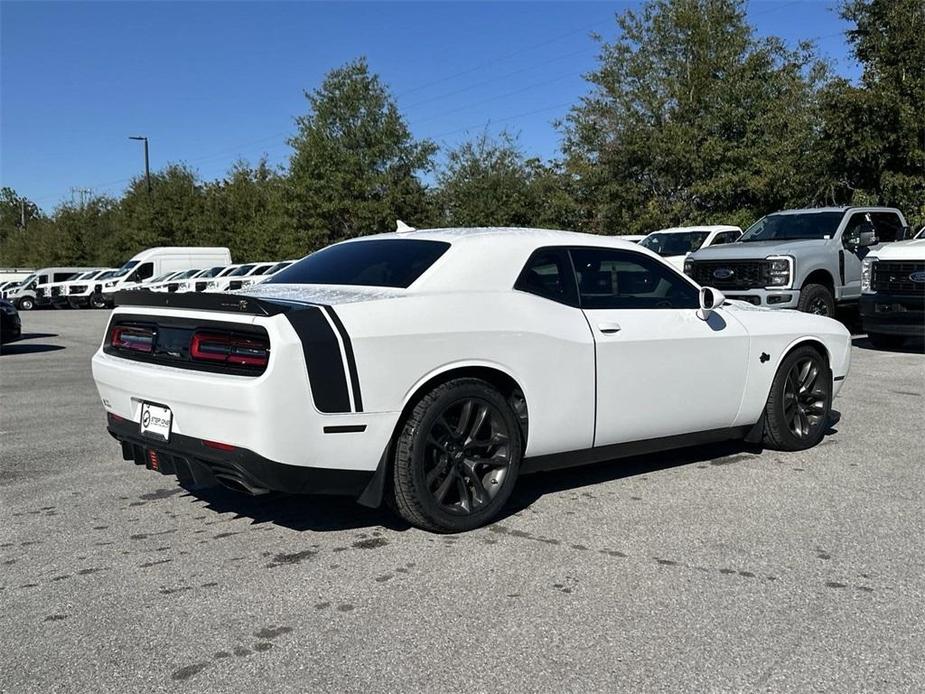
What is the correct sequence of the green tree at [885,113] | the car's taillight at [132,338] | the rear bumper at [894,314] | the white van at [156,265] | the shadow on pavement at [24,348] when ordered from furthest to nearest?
the white van at [156,265], the green tree at [885,113], the shadow on pavement at [24,348], the rear bumper at [894,314], the car's taillight at [132,338]

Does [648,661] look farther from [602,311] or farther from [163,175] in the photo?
[163,175]

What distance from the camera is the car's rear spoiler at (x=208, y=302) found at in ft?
13.2

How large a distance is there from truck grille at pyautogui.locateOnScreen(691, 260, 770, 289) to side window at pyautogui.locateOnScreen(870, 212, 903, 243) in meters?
2.75

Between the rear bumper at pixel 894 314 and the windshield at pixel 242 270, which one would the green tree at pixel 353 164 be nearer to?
the windshield at pixel 242 270

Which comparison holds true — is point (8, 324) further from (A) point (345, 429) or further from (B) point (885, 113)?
(B) point (885, 113)

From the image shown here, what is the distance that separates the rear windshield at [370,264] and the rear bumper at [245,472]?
1046 mm

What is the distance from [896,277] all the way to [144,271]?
32063 millimetres

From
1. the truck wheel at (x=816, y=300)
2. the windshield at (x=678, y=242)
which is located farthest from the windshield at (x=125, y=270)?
the truck wheel at (x=816, y=300)

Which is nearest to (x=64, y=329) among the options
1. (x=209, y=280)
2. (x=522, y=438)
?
(x=209, y=280)

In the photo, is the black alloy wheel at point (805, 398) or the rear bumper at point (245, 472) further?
the black alloy wheel at point (805, 398)

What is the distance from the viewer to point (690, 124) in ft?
86.4

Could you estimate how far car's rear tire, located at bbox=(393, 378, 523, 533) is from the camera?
423 cm

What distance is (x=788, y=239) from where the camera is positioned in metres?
13.7

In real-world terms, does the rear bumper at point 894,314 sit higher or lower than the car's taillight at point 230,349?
lower
